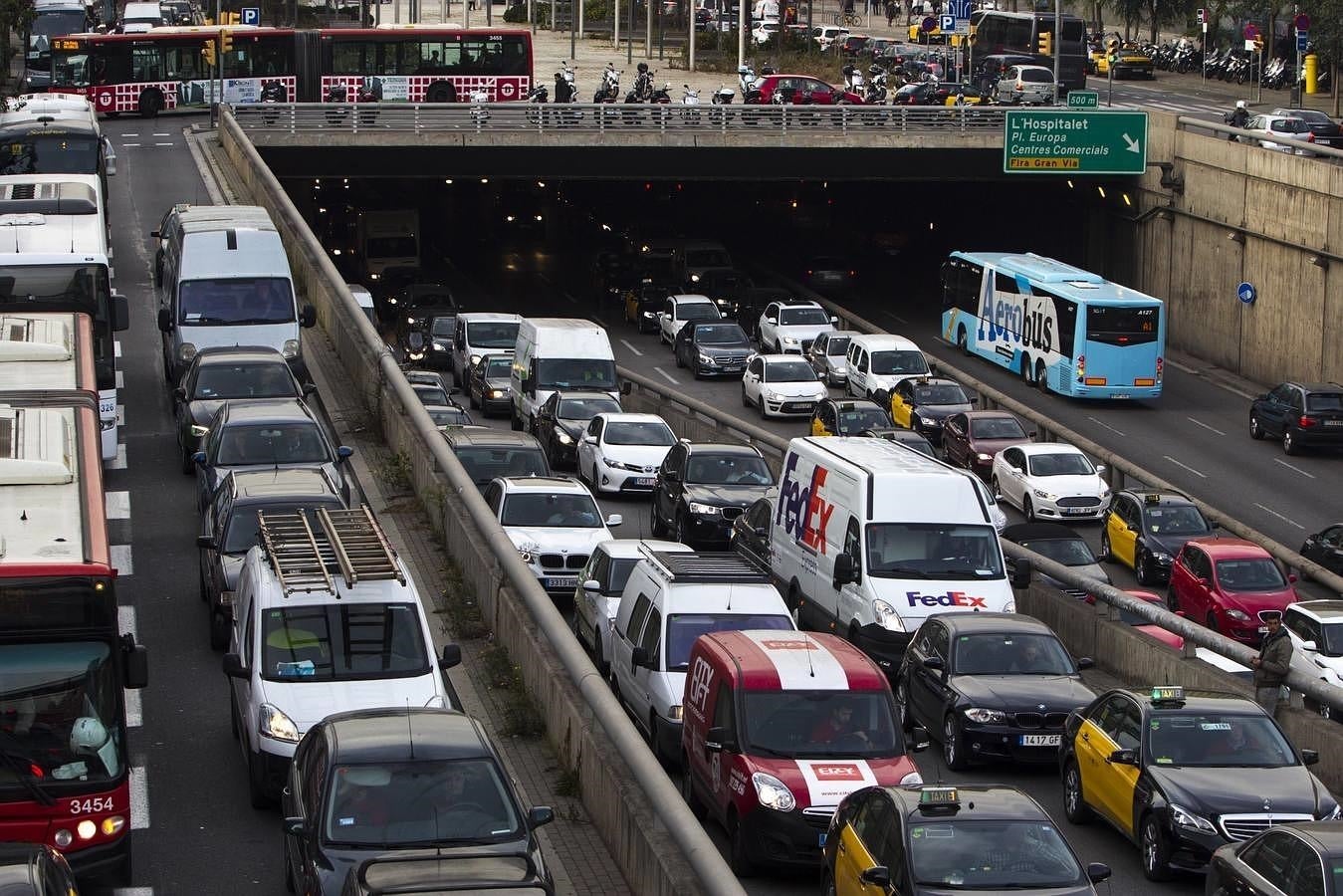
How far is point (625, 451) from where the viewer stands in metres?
33.2

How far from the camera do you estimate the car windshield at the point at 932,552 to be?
22.0 metres

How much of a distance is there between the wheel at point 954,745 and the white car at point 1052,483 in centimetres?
1813

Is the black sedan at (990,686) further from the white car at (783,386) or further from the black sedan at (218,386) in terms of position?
the white car at (783,386)

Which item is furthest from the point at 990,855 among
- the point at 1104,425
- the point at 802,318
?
the point at 802,318

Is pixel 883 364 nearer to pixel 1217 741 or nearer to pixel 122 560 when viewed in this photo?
pixel 122 560

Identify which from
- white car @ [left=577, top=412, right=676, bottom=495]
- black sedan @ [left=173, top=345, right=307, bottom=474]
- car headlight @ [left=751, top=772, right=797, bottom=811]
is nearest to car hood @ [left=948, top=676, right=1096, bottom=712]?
car headlight @ [left=751, top=772, right=797, bottom=811]

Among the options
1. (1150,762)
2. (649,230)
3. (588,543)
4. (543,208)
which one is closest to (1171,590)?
(588,543)

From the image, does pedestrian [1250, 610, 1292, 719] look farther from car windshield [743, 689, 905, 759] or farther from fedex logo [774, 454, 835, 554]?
car windshield [743, 689, 905, 759]

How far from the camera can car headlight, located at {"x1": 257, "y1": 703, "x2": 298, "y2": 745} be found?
Answer: 49.3ft

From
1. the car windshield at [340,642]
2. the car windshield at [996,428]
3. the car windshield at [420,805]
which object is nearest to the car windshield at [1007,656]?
the car windshield at [340,642]

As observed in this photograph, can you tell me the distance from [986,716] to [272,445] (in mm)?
8821

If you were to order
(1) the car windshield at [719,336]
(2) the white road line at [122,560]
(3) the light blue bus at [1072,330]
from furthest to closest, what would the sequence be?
(1) the car windshield at [719,336], (3) the light blue bus at [1072,330], (2) the white road line at [122,560]

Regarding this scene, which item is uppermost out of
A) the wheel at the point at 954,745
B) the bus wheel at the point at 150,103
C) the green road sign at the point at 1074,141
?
the bus wheel at the point at 150,103

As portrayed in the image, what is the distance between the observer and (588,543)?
25.2 metres
